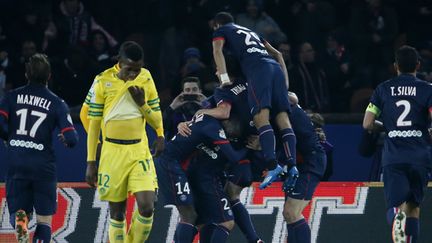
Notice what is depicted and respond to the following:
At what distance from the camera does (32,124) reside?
46.8ft

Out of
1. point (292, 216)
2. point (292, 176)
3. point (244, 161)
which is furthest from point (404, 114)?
point (244, 161)

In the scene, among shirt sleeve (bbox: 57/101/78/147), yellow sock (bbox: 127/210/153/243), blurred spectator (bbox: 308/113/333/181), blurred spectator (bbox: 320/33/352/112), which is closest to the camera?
yellow sock (bbox: 127/210/153/243)

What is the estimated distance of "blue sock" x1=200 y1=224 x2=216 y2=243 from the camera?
14523 mm

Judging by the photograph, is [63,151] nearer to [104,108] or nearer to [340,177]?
[340,177]

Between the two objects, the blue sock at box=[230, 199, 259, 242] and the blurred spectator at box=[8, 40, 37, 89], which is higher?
the blurred spectator at box=[8, 40, 37, 89]

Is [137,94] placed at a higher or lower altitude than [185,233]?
higher

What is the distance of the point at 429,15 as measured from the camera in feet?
72.6

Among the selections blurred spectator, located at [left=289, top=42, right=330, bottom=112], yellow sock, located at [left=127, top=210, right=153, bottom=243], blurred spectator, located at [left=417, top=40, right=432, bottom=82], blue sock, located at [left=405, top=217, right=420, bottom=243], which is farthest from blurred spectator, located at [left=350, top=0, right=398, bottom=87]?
yellow sock, located at [left=127, top=210, right=153, bottom=243]

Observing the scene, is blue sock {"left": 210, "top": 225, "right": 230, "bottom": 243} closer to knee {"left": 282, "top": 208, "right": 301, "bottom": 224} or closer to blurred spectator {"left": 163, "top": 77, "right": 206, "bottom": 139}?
knee {"left": 282, "top": 208, "right": 301, "bottom": 224}

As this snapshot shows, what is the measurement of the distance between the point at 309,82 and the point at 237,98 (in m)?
5.37

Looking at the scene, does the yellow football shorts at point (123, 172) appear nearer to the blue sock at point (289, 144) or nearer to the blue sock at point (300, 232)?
the blue sock at point (289, 144)

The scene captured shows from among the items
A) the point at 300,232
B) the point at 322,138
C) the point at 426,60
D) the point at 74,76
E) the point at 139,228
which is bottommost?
the point at 139,228

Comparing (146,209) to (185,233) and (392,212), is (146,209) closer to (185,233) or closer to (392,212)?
(185,233)

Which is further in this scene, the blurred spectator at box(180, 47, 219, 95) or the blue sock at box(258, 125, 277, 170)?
the blurred spectator at box(180, 47, 219, 95)
